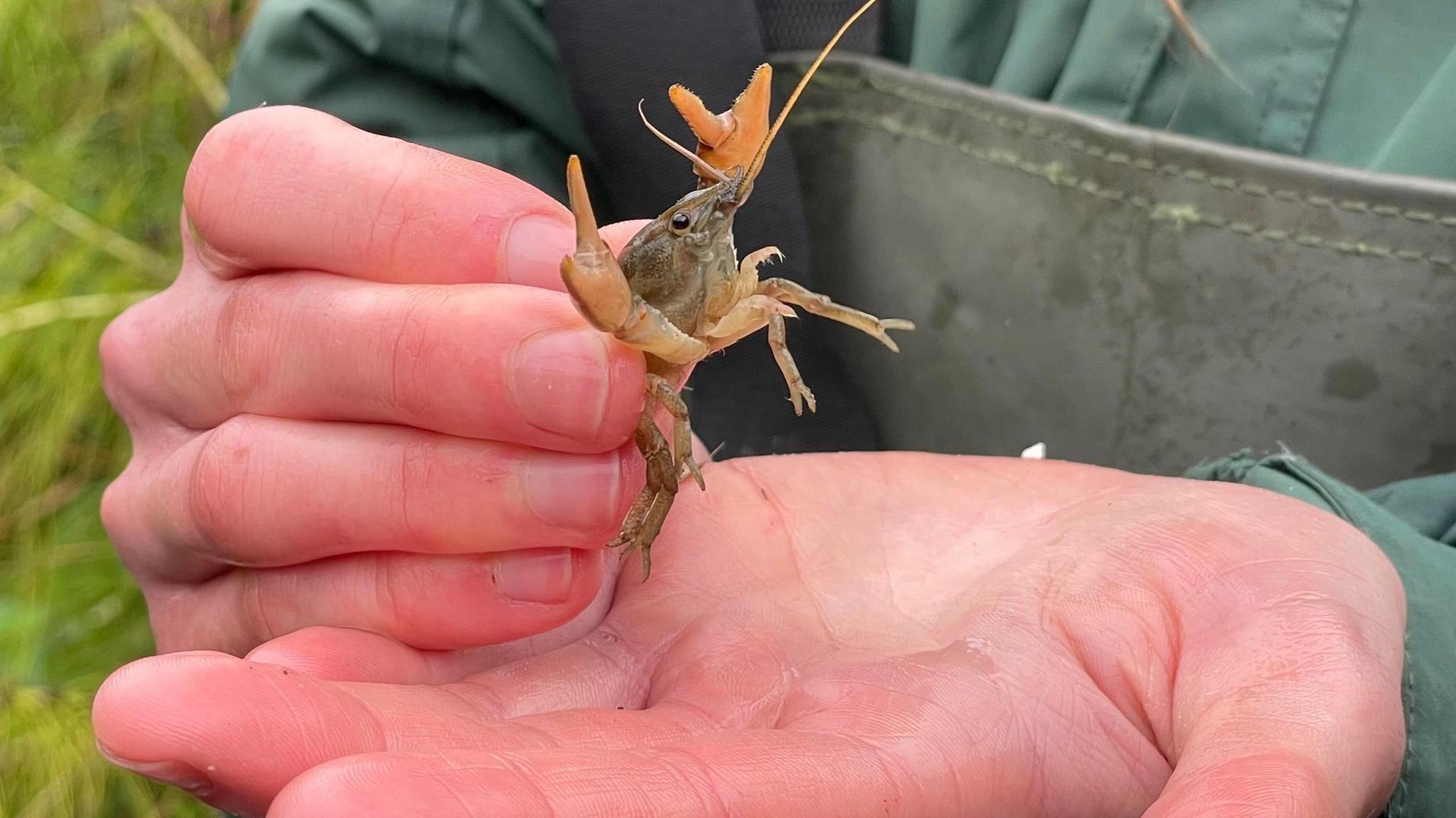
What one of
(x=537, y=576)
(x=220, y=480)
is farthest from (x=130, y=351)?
(x=537, y=576)

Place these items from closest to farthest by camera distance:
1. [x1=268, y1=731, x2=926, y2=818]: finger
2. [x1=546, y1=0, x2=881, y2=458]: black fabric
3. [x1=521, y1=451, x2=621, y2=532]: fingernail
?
1. [x1=268, y1=731, x2=926, y2=818]: finger
2. [x1=521, y1=451, x2=621, y2=532]: fingernail
3. [x1=546, y1=0, x2=881, y2=458]: black fabric

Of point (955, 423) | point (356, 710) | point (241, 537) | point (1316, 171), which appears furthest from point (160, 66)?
point (1316, 171)

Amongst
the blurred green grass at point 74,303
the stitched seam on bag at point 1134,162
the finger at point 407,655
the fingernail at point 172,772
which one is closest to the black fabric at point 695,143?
the stitched seam on bag at point 1134,162

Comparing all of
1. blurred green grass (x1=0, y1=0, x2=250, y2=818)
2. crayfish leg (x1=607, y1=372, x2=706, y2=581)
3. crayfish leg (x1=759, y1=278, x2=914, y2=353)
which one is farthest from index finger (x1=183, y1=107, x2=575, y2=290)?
blurred green grass (x1=0, y1=0, x2=250, y2=818)

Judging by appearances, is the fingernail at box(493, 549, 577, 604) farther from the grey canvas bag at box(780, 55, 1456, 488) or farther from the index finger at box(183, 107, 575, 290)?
the grey canvas bag at box(780, 55, 1456, 488)

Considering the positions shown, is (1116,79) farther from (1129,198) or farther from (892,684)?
(892,684)
